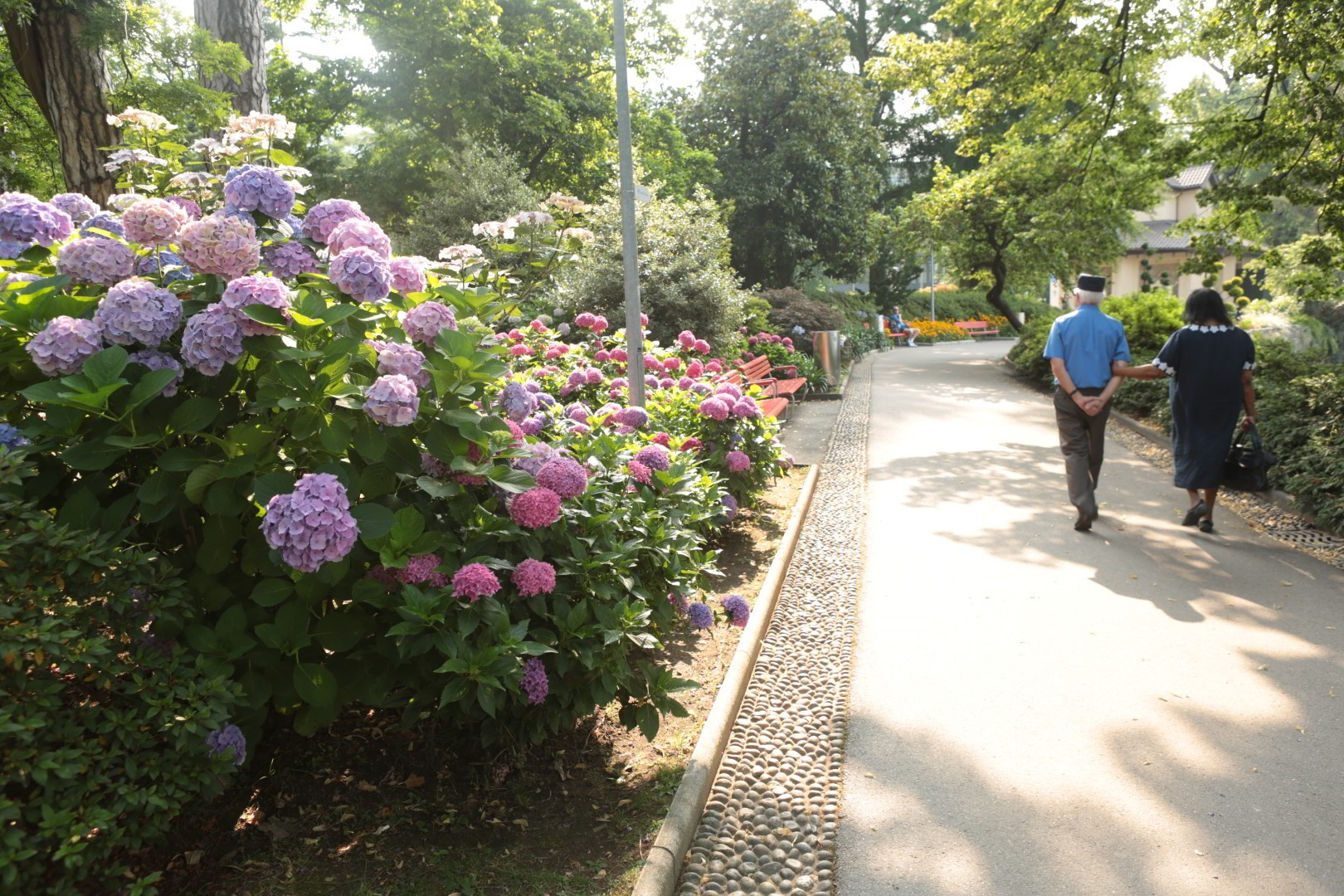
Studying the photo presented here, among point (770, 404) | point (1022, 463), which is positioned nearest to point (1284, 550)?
point (1022, 463)

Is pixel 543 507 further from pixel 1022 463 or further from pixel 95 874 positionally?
pixel 1022 463

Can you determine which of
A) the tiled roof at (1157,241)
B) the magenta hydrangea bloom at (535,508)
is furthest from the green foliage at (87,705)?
the tiled roof at (1157,241)

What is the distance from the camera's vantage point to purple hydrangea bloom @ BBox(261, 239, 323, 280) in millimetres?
3084

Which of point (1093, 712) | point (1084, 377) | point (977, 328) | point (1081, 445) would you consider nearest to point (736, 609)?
point (1093, 712)

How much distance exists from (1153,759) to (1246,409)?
4635 mm

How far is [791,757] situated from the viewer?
13.4ft

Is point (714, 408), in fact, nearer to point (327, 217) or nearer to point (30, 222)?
point (327, 217)

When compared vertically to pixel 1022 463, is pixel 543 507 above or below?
above

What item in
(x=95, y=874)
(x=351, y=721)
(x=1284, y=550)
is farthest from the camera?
(x=1284, y=550)

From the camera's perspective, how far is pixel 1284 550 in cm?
723

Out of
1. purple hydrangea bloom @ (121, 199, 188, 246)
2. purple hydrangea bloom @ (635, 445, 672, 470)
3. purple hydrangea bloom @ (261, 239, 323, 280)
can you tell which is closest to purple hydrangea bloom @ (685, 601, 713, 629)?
purple hydrangea bloom @ (635, 445, 672, 470)

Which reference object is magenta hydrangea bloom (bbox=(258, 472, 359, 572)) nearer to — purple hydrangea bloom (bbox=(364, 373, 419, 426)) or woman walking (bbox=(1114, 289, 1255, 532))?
purple hydrangea bloom (bbox=(364, 373, 419, 426))

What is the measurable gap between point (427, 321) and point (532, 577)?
93 centimetres

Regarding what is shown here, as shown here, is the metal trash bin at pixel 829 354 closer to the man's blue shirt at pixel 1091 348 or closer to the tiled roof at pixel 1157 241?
the man's blue shirt at pixel 1091 348
